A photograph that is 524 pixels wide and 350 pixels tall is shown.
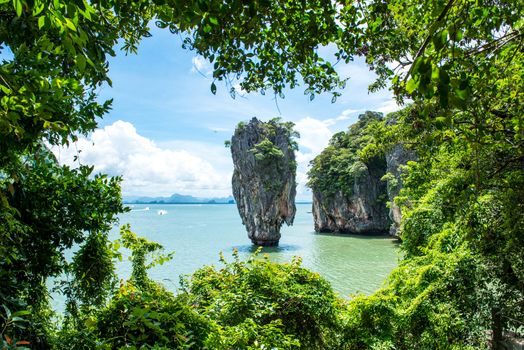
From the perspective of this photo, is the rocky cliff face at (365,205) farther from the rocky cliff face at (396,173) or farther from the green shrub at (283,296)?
the green shrub at (283,296)

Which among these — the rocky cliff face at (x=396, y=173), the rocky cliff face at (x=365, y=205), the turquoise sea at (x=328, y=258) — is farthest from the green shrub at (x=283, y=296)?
the rocky cliff face at (x=365, y=205)

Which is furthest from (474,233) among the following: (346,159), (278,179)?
(346,159)

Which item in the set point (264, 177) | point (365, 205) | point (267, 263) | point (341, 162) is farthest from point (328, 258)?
point (267, 263)

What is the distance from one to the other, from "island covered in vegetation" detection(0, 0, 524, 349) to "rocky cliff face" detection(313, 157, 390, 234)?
1156 inches

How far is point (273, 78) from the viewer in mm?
2793

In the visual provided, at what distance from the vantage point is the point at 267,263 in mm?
5996

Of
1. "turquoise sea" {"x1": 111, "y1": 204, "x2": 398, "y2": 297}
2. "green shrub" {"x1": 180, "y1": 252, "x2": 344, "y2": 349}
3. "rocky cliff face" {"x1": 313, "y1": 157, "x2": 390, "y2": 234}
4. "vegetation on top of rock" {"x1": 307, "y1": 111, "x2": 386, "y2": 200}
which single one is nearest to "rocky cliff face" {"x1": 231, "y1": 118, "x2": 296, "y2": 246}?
"turquoise sea" {"x1": 111, "y1": 204, "x2": 398, "y2": 297}

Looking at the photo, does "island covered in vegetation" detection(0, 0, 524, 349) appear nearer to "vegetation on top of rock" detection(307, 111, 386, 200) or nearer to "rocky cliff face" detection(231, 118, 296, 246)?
"rocky cliff face" detection(231, 118, 296, 246)

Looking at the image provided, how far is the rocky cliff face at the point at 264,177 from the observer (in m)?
33.0

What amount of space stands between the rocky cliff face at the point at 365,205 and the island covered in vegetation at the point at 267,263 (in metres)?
29.4

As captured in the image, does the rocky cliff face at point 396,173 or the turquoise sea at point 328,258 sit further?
the rocky cliff face at point 396,173

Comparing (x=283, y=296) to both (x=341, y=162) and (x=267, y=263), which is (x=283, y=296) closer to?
(x=267, y=263)

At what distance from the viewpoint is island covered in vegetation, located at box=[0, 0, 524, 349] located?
1778mm

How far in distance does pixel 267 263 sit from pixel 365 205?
33540mm
